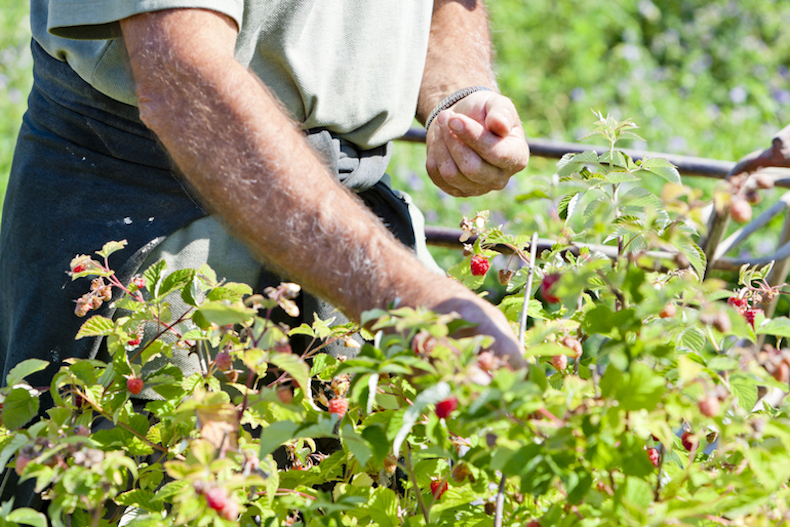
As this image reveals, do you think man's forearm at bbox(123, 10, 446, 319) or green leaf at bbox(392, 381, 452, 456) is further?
man's forearm at bbox(123, 10, 446, 319)

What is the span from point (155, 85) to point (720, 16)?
599 cm

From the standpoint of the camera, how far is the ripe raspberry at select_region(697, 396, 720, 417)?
621mm

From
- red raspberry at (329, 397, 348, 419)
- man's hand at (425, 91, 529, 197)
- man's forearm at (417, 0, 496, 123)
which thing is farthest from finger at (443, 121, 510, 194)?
red raspberry at (329, 397, 348, 419)

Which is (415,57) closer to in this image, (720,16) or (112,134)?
(112,134)

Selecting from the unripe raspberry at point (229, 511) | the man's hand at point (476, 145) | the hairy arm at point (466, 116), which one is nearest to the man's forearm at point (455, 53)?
the hairy arm at point (466, 116)

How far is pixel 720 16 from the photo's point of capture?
5938 mm

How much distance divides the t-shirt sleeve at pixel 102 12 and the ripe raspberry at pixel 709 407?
719 mm

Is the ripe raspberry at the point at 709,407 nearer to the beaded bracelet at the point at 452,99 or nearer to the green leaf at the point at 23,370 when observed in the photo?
the green leaf at the point at 23,370

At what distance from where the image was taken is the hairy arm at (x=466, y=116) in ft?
4.27

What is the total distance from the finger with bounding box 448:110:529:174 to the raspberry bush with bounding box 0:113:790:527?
304 mm

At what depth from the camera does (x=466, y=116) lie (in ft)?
4.44

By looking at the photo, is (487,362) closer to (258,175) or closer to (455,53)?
(258,175)

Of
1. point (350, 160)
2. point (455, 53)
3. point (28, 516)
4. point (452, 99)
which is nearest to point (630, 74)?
point (455, 53)

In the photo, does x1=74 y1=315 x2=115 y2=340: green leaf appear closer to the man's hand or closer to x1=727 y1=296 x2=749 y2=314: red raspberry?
the man's hand
